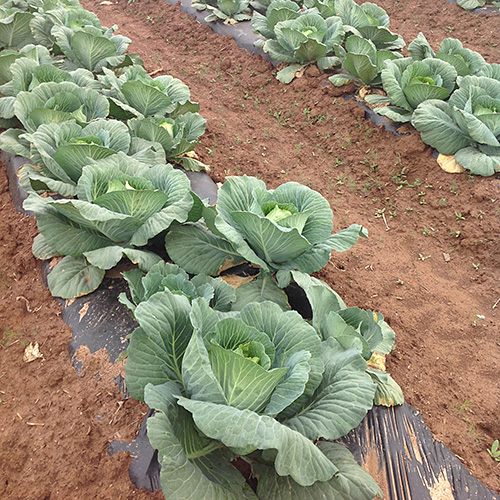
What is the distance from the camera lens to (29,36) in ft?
18.1

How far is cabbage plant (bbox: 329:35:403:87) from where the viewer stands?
530 cm

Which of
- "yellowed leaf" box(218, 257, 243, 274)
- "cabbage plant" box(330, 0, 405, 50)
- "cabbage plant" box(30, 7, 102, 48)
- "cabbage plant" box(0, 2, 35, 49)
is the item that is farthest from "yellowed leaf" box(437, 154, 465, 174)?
"cabbage plant" box(0, 2, 35, 49)

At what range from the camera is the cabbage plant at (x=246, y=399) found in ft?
5.20

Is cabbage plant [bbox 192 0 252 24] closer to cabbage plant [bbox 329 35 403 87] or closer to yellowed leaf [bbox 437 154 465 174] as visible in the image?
cabbage plant [bbox 329 35 403 87]

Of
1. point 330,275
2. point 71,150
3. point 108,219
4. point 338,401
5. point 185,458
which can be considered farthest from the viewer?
point 330,275

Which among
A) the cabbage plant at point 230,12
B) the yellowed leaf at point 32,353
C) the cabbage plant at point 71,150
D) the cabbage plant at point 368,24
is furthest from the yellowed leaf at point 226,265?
the cabbage plant at point 230,12

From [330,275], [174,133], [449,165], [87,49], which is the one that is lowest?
[330,275]

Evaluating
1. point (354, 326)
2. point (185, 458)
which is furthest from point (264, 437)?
point (354, 326)

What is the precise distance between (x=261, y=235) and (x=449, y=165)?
10.2 ft

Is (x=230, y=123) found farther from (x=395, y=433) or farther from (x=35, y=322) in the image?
(x=395, y=433)

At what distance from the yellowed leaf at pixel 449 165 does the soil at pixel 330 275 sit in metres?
0.10

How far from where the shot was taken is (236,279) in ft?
9.55

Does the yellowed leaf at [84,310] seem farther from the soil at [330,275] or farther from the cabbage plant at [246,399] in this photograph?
the cabbage plant at [246,399]

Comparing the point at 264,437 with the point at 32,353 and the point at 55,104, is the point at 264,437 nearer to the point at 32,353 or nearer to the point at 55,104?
the point at 32,353
